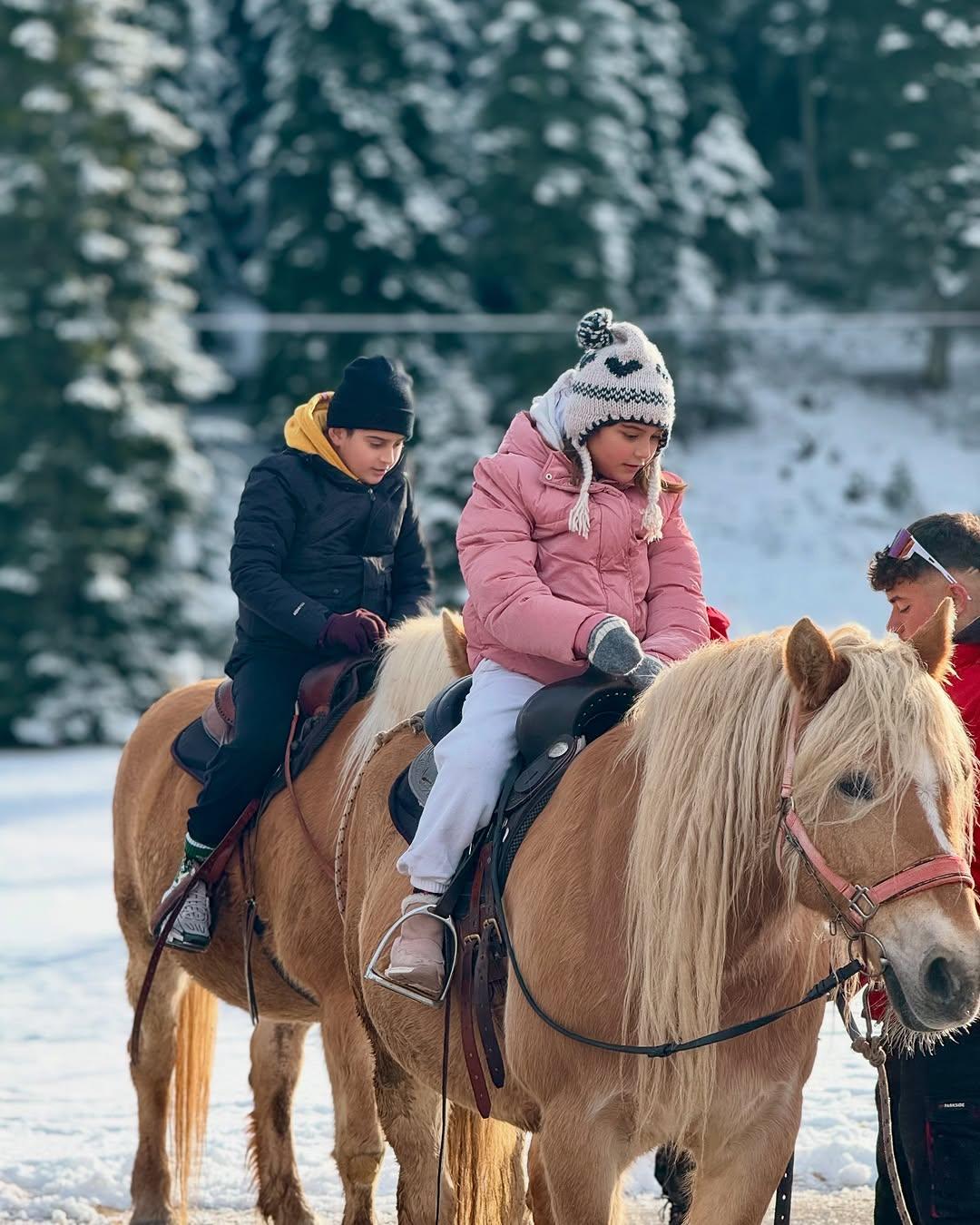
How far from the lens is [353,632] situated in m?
5.12

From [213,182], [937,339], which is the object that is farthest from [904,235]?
[213,182]

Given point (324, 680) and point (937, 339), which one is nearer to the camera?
point (324, 680)

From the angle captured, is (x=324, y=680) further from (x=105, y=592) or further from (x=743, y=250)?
(x=743, y=250)

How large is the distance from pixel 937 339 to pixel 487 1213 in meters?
31.7

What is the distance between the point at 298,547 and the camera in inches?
213

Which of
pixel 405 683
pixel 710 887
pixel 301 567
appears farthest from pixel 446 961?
pixel 301 567

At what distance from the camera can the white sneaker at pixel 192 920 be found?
5289 mm

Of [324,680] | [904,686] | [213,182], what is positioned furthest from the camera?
[213,182]

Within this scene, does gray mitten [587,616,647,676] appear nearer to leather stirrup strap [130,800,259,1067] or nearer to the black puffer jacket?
the black puffer jacket

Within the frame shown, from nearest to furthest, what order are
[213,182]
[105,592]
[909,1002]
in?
[909,1002]
[105,592]
[213,182]

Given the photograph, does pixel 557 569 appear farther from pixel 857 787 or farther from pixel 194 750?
pixel 194 750

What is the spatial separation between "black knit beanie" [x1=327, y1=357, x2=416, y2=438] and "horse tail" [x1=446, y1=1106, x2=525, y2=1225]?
80.9 inches

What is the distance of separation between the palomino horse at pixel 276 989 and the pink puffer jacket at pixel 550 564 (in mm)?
588

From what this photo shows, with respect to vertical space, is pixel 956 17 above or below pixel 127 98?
above
